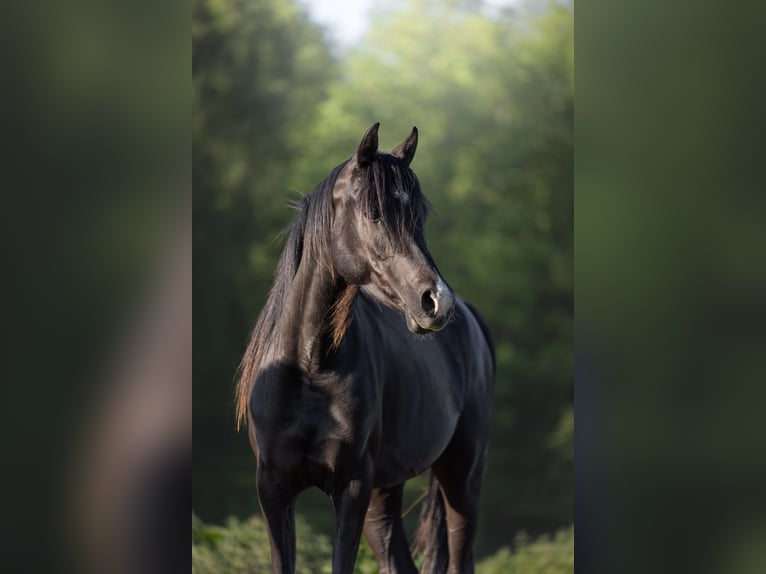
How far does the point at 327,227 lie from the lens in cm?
303

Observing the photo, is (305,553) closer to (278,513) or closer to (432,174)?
(432,174)

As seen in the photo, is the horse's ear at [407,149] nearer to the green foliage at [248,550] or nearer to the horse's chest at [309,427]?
the horse's chest at [309,427]

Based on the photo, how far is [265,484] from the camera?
3176mm

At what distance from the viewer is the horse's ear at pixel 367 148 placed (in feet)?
9.33

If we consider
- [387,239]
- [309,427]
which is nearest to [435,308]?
[387,239]

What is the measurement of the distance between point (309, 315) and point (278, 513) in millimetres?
717

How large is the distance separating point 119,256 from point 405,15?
6699 mm

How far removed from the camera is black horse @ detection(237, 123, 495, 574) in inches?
111

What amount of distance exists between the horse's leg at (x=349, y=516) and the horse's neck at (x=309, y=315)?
1.43ft

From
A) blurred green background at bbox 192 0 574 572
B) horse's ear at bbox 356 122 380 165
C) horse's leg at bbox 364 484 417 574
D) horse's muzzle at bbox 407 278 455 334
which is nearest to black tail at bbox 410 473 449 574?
horse's leg at bbox 364 484 417 574

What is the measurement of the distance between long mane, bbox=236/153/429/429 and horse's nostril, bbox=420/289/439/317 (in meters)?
0.20

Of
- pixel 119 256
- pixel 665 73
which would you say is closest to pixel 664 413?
pixel 665 73

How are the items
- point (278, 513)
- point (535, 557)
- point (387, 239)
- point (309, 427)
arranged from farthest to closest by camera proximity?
point (535, 557)
point (278, 513)
point (309, 427)
point (387, 239)

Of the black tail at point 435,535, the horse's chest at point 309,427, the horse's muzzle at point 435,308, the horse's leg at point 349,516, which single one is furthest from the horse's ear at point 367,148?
the black tail at point 435,535
